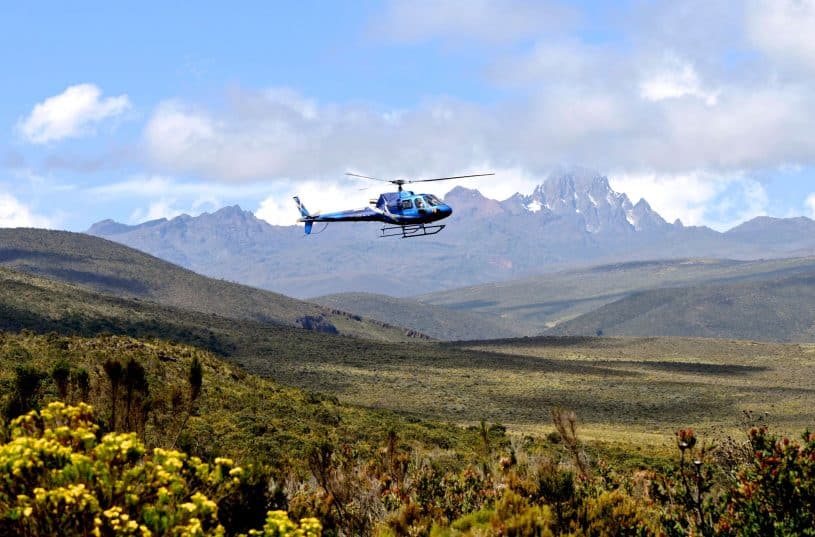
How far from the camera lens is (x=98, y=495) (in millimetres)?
7371

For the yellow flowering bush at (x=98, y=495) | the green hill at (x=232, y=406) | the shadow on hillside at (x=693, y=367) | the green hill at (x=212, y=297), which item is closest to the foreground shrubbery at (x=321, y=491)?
the yellow flowering bush at (x=98, y=495)

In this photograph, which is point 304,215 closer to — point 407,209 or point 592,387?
point 407,209

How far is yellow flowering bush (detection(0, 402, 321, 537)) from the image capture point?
6809mm

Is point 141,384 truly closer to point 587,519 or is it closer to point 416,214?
point 587,519

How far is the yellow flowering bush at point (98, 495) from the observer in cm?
681

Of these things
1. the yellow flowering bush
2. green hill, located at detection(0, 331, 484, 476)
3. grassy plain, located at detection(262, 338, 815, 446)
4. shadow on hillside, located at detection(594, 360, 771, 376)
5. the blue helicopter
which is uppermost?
the blue helicopter

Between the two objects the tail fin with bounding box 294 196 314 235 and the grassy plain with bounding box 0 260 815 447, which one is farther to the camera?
the grassy plain with bounding box 0 260 815 447

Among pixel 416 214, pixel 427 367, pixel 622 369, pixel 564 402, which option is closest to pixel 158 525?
pixel 416 214

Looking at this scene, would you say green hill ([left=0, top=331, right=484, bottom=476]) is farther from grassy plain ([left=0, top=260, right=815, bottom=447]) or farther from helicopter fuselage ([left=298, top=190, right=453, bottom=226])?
grassy plain ([left=0, top=260, right=815, bottom=447])

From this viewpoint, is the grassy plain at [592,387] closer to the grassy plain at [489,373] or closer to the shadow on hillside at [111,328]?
the grassy plain at [489,373]

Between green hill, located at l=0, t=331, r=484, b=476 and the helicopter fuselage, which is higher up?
the helicopter fuselage

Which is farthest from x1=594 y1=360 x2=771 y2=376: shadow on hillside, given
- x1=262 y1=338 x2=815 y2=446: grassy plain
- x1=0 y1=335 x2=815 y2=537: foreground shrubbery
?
x1=0 y1=335 x2=815 y2=537: foreground shrubbery

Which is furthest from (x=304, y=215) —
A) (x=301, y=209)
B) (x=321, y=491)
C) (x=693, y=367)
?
(x=693, y=367)

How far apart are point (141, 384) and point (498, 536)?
748cm
